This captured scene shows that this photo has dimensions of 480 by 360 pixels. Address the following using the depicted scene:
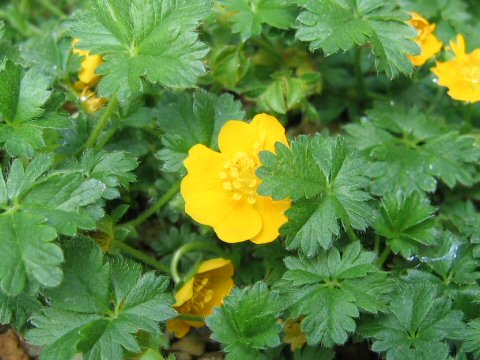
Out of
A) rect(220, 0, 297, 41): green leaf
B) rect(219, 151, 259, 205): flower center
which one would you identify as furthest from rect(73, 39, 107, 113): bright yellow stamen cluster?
rect(219, 151, 259, 205): flower center

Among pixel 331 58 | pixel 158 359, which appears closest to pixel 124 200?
pixel 158 359

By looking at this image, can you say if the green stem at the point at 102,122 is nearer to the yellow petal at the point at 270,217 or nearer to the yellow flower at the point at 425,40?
the yellow petal at the point at 270,217

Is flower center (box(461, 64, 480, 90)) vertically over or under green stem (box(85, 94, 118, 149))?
under

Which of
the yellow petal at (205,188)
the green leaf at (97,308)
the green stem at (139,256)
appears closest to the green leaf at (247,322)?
the green leaf at (97,308)

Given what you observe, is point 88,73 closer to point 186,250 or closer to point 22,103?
point 22,103

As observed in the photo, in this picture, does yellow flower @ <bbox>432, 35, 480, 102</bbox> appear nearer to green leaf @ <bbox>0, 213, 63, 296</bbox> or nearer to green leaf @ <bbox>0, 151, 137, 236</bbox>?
green leaf @ <bbox>0, 151, 137, 236</bbox>

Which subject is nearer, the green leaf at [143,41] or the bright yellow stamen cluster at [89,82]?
the green leaf at [143,41]
